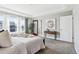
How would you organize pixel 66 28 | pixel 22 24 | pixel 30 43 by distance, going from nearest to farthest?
pixel 30 43, pixel 22 24, pixel 66 28

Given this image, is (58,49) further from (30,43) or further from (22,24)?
(22,24)

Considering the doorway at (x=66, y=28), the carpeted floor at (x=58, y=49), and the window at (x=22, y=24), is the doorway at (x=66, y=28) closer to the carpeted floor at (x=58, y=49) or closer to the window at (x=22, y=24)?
the carpeted floor at (x=58, y=49)

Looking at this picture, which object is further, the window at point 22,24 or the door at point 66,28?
the door at point 66,28

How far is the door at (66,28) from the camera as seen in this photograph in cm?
416

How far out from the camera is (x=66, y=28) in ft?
13.9

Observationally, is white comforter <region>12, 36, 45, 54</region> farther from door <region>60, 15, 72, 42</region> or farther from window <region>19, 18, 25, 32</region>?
door <region>60, 15, 72, 42</region>

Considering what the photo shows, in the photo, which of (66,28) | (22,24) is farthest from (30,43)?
(66,28)

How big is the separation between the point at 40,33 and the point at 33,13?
1.02 meters

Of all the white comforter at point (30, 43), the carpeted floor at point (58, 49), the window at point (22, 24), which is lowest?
the carpeted floor at point (58, 49)

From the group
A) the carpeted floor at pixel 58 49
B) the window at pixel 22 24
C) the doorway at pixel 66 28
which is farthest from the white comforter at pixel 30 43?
the doorway at pixel 66 28

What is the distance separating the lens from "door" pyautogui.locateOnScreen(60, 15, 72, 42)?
13.7ft
